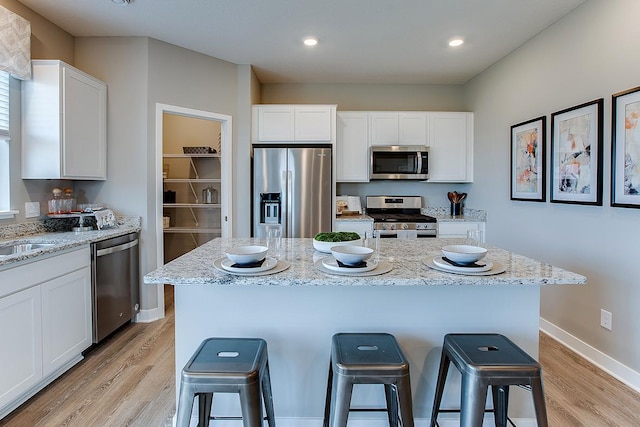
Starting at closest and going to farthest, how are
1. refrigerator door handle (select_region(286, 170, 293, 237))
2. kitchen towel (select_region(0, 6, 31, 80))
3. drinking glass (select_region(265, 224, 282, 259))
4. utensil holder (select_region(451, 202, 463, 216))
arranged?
drinking glass (select_region(265, 224, 282, 259)) → kitchen towel (select_region(0, 6, 31, 80)) → refrigerator door handle (select_region(286, 170, 293, 237)) → utensil holder (select_region(451, 202, 463, 216))

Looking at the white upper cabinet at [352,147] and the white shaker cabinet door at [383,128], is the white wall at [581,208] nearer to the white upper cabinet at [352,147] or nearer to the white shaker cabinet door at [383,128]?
the white shaker cabinet door at [383,128]

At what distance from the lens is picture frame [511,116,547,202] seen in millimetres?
2982

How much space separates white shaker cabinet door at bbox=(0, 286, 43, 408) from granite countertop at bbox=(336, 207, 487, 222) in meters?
2.86

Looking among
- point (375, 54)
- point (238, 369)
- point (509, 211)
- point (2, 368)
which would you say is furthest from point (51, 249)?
point (509, 211)

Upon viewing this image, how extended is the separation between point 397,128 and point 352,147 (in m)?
0.63

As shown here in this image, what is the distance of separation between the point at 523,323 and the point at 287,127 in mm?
3163

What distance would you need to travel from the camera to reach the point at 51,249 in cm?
209

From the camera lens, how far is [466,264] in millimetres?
1504

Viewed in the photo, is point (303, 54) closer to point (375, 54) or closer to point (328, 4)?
point (375, 54)

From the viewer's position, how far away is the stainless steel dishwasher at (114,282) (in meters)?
2.60

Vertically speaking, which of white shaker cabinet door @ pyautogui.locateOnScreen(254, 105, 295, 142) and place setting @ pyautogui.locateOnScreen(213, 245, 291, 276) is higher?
white shaker cabinet door @ pyautogui.locateOnScreen(254, 105, 295, 142)

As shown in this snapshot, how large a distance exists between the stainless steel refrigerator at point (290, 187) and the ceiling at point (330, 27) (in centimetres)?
106

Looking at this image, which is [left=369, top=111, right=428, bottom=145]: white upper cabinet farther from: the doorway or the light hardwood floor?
the light hardwood floor

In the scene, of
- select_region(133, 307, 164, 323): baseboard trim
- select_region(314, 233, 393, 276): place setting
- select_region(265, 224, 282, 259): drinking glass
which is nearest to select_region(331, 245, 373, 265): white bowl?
select_region(314, 233, 393, 276): place setting
